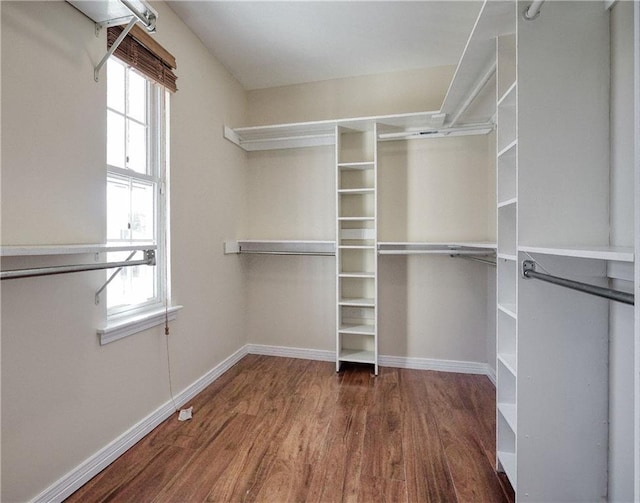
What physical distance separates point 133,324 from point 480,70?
257 cm

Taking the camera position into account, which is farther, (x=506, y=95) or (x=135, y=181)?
(x=135, y=181)

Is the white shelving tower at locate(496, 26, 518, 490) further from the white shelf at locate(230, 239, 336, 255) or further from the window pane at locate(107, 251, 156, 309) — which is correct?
the window pane at locate(107, 251, 156, 309)

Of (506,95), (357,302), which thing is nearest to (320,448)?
(357,302)

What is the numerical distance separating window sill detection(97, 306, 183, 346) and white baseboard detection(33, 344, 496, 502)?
564 mm

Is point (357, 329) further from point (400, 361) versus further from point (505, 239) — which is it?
point (505, 239)

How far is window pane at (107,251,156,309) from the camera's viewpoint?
5.77ft

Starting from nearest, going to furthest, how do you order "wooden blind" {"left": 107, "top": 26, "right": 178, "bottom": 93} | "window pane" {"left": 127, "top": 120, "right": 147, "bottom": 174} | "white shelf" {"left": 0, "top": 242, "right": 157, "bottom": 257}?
"white shelf" {"left": 0, "top": 242, "right": 157, "bottom": 257} → "wooden blind" {"left": 107, "top": 26, "right": 178, "bottom": 93} → "window pane" {"left": 127, "top": 120, "right": 147, "bottom": 174}

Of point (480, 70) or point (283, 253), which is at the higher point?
point (480, 70)

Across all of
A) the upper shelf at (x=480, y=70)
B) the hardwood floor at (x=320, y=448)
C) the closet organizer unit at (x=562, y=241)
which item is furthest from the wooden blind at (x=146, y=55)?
the hardwood floor at (x=320, y=448)

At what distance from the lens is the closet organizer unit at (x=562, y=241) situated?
120 centimetres

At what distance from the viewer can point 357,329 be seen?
279 centimetres

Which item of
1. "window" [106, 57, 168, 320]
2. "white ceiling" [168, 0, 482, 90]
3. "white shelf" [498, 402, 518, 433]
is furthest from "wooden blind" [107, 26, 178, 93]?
"white shelf" [498, 402, 518, 433]

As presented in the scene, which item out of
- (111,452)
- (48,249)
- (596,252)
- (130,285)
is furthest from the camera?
(130,285)

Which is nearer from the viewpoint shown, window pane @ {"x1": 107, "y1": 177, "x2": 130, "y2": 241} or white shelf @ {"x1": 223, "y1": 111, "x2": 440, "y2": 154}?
window pane @ {"x1": 107, "y1": 177, "x2": 130, "y2": 241}
